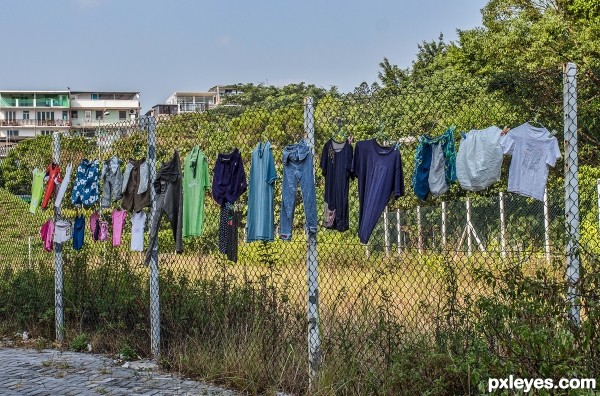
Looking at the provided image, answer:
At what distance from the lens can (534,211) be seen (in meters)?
9.26

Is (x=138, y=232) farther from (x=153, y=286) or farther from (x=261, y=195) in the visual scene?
(x=261, y=195)

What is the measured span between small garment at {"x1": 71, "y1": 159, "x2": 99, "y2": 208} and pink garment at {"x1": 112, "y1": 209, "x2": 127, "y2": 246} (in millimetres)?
340

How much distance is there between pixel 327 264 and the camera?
836 centimetres

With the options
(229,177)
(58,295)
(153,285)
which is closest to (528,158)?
(229,177)

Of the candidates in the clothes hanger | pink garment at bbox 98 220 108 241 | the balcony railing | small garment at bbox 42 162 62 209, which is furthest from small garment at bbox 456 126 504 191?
the balcony railing

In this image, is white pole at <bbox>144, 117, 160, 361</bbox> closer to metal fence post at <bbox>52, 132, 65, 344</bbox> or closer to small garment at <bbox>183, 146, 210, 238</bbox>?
small garment at <bbox>183, 146, 210, 238</bbox>

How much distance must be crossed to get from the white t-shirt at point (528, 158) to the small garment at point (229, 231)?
2.82 meters

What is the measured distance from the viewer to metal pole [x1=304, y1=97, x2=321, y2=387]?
249 inches

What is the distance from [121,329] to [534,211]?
527 centimetres

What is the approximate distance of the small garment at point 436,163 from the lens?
6059mm

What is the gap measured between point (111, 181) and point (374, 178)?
12.0 feet

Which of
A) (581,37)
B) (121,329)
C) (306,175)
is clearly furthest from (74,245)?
(581,37)

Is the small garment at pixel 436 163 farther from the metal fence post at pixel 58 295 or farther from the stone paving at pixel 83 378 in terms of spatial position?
the metal fence post at pixel 58 295

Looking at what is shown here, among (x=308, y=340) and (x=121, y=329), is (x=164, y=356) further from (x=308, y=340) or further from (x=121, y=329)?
(x=308, y=340)
